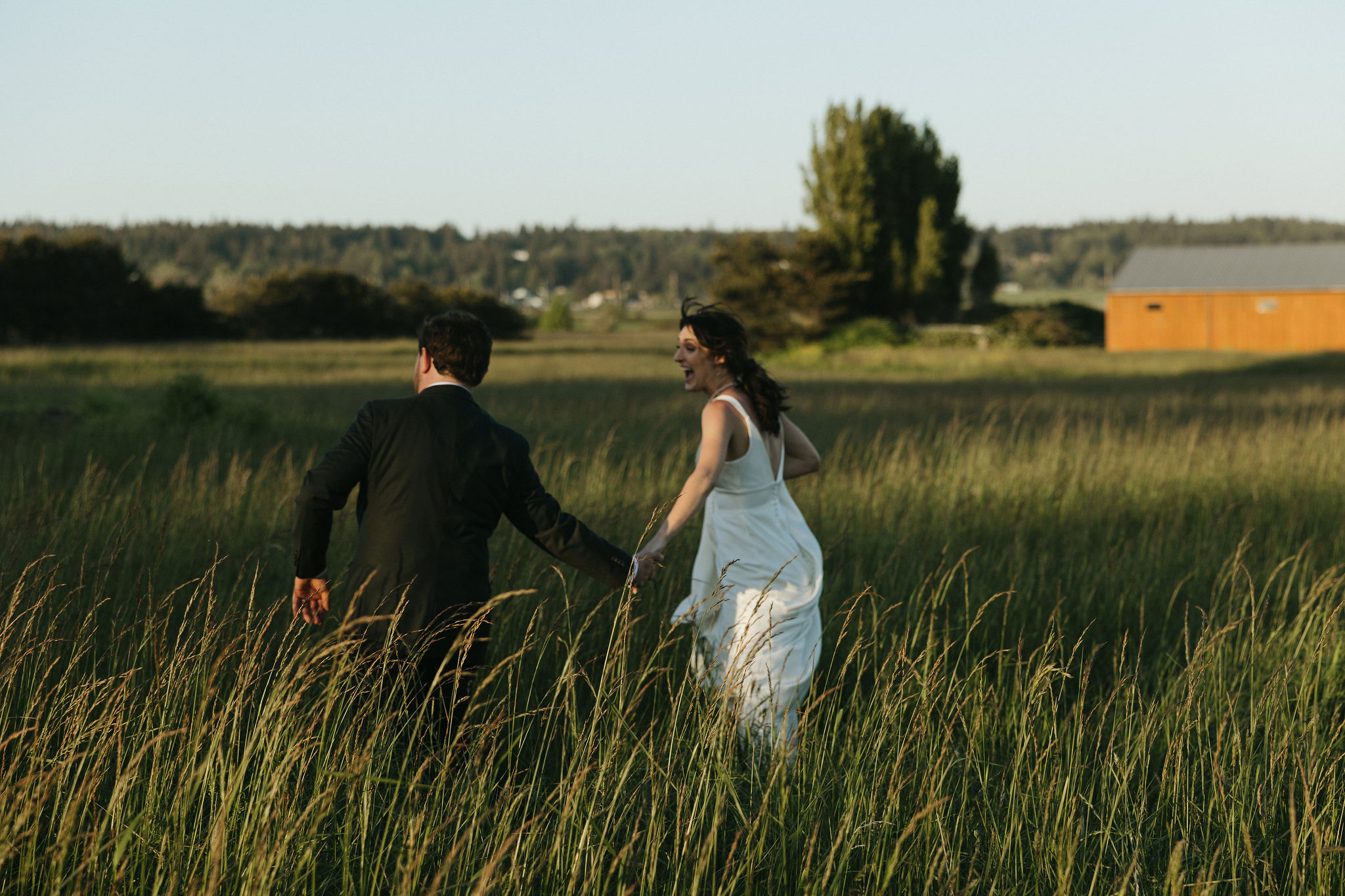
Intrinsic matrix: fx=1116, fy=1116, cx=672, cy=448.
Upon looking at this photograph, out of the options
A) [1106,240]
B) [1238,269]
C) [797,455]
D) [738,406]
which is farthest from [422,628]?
[1106,240]

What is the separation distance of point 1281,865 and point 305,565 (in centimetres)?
298

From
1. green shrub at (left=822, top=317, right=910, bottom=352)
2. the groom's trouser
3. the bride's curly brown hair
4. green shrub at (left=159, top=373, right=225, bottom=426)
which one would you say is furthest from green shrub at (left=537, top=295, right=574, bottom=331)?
the groom's trouser

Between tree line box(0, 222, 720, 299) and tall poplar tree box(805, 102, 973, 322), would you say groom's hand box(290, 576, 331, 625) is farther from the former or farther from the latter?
tree line box(0, 222, 720, 299)

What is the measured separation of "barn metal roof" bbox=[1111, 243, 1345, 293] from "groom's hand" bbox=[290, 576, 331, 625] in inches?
1870

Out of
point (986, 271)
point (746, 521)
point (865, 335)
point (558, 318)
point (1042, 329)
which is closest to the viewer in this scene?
point (746, 521)

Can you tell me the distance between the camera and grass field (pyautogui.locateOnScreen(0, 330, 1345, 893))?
257cm

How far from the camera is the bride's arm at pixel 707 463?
3.88 meters

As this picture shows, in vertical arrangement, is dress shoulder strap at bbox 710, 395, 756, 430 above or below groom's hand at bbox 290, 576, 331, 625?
above

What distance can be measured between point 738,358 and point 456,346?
1109 millimetres

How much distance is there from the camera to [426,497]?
343cm

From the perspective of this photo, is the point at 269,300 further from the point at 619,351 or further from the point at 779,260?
the point at 779,260

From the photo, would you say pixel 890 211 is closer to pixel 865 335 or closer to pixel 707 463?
pixel 865 335

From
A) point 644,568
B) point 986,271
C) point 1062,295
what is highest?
point 986,271

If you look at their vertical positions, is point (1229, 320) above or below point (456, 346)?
below
